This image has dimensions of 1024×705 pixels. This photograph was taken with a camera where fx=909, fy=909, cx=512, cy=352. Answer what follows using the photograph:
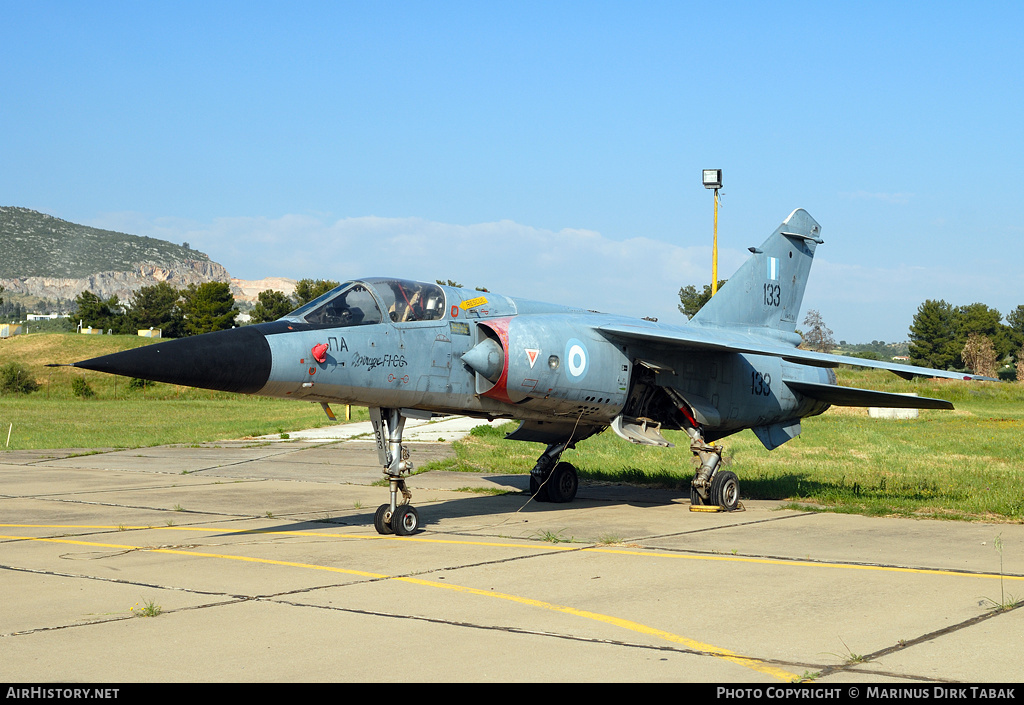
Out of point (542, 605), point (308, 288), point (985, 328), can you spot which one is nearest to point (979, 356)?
point (985, 328)

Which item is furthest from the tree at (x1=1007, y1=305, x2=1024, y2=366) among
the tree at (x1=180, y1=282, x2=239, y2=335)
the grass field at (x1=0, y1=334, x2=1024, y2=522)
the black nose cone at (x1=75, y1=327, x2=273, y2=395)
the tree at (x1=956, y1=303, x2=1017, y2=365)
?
the black nose cone at (x1=75, y1=327, x2=273, y2=395)

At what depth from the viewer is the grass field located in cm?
1440

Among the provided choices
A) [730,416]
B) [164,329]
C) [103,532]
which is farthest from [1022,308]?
[103,532]

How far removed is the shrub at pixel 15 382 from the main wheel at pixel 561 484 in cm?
6036

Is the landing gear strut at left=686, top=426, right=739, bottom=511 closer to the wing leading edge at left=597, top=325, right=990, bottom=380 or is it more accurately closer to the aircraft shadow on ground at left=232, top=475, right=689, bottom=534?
the aircraft shadow on ground at left=232, top=475, right=689, bottom=534

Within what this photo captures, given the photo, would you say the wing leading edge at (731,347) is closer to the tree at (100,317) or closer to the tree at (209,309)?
the tree at (209,309)

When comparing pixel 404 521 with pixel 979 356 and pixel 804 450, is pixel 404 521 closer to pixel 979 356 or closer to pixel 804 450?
pixel 804 450

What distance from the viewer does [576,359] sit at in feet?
39.3

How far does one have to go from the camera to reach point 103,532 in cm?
1088

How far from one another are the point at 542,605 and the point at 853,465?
15.0 metres

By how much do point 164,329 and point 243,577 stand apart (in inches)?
4066

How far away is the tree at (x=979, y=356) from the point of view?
9431 cm

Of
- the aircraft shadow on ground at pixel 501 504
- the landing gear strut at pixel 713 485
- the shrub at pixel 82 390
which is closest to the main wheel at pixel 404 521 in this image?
the aircraft shadow on ground at pixel 501 504
